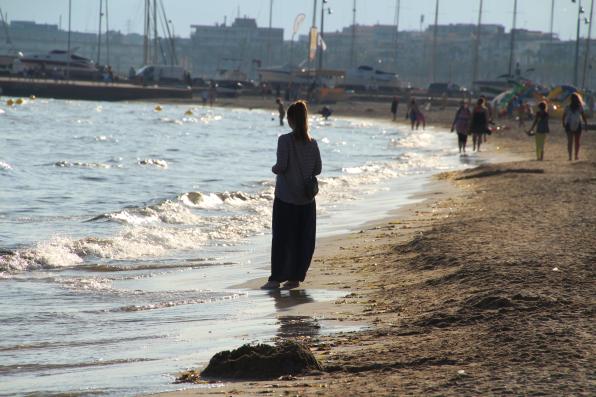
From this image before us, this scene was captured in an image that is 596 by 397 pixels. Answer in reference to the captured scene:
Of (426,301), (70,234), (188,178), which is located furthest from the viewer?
(188,178)

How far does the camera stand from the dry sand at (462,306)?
529 centimetres

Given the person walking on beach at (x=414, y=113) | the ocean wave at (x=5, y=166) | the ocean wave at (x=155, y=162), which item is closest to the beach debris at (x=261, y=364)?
the ocean wave at (x=5, y=166)

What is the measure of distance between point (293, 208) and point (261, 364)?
11.4 ft

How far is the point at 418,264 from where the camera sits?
9.52m

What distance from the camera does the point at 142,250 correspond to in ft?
39.9

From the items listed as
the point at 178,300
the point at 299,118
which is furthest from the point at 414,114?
the point at 178,300

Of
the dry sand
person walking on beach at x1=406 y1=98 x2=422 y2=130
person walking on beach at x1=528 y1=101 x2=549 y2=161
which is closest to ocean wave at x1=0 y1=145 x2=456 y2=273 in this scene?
the dry sand

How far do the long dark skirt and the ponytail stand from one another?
0.55 m

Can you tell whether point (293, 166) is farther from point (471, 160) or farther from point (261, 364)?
point (471, 160)

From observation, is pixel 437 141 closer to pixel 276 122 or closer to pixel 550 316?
pixel 276 122

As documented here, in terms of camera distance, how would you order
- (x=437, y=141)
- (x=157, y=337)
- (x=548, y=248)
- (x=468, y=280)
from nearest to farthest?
1. (x=157, y=337)
2. (x=468, y=280)
3. (x=548, y=248)
4. (x=437, y=141)

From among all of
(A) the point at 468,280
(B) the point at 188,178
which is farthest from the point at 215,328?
(B) the point at 188,178

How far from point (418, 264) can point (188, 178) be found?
1516 cm

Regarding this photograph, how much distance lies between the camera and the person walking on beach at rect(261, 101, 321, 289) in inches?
355
